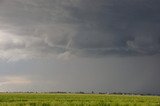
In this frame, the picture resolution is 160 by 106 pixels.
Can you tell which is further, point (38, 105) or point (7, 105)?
point (38, 105)

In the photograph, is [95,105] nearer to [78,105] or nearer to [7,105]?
[78,105]

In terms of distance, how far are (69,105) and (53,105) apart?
1.86 meters

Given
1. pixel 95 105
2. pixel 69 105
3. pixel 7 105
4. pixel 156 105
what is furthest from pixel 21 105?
pixel 156 105

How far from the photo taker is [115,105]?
3950 centimetres

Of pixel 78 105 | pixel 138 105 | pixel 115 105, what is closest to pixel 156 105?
pixel 138 105

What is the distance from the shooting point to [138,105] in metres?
38.2

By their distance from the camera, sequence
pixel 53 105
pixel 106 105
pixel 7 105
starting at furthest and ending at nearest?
1. pixel 106 105
2. pixel 53 105
3. pixel 7 105

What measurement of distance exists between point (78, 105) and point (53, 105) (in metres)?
2.77

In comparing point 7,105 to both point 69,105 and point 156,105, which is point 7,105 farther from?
point 156,105

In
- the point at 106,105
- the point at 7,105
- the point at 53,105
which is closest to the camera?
the point at 7,105

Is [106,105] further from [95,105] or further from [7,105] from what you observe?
[7,105]

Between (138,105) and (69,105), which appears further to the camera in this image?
(138,105)

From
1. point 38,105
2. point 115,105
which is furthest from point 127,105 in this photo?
point 38,105

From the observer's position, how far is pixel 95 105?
3762 centimetres
